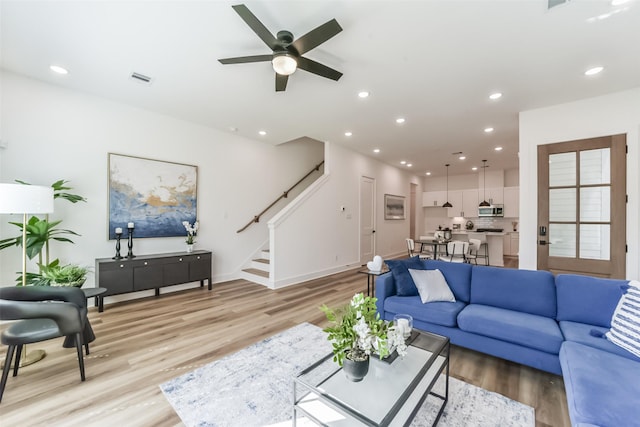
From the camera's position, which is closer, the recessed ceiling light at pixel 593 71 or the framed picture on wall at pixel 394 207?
the recessed ceiling light at pixel 593 71

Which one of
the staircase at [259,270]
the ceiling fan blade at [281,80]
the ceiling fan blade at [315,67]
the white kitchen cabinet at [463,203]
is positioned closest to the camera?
the ceiling fan blade at [315,67]

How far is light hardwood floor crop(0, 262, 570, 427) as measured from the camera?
174 cm

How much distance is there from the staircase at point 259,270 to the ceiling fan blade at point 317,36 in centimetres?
391

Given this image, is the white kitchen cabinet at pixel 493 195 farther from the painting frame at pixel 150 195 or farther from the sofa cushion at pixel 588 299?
the painting frame at pixel 150 195

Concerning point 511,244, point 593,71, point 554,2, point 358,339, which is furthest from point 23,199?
point 511,244

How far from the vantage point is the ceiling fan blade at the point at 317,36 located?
1.93 metres

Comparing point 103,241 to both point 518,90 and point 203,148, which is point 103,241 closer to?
point 203,148

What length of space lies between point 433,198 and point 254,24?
9.46 metres


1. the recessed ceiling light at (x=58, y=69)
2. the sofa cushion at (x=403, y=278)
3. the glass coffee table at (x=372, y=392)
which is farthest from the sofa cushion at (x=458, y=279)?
the recessed ceiling light at (x=58, y=69)

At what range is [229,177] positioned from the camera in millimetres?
5289

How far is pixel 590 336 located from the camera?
1956 mm

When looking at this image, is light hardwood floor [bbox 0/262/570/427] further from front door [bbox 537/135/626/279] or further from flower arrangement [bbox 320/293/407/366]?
front door [bbox 537/135/626/279]

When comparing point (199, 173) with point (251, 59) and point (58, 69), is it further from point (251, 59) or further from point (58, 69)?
point (251, 59)

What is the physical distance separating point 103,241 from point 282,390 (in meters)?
3.65
